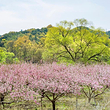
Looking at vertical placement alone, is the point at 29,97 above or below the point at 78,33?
below

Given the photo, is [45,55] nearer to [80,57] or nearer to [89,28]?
[80,57]

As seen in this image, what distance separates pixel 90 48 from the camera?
26.7 meters

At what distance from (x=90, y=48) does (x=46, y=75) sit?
68.8 ft

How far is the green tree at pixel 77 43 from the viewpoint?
2620cm

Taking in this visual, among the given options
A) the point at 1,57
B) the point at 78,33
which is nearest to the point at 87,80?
the point at 78,33

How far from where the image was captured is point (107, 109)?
6.64 m

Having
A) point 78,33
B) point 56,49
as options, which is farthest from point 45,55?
point 78,33

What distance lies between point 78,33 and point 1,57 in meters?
23.7

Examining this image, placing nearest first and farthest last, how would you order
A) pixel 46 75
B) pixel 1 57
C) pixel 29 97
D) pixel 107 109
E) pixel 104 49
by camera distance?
1. pixel 29 97
2. pixel 107 109
3. pixel 46 75
4. pixel 104 49
5. pixel 1 57

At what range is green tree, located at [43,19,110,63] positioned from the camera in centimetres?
2620

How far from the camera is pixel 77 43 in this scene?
27.2 m

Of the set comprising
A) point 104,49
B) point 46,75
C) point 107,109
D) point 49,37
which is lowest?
point 107,109

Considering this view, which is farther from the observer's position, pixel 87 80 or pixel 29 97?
pixel 87 80

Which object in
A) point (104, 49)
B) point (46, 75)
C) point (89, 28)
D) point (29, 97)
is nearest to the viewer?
point (29, 97)
